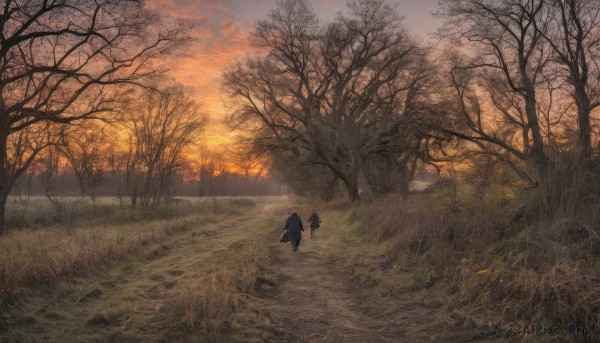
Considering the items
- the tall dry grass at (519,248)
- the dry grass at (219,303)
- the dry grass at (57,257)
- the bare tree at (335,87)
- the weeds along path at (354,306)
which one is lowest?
the weeds along path at (354,306)

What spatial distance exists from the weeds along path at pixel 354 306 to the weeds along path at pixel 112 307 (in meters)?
1.80

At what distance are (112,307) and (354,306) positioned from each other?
4233 millimetres

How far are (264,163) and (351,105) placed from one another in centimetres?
793

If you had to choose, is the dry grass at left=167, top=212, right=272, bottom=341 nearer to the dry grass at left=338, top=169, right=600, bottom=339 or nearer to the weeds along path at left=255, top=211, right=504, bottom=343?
the weeds along path at left=255, top=211, right=504, bottom=343

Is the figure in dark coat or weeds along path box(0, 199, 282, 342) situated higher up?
the figure in dark coat

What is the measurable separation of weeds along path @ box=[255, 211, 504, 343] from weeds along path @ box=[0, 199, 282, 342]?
1.80 meters

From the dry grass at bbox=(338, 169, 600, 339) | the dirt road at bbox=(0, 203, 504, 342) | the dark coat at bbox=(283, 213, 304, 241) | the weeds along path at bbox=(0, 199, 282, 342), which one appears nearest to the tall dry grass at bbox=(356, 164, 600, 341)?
the dry grass at bbox=(338, 169, 600, 339)

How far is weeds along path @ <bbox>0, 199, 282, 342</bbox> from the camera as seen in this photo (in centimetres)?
537

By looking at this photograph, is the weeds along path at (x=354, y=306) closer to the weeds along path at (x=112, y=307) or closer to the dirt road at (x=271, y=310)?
the dirt road at (x=271, y=310)

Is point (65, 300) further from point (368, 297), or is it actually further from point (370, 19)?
point (370, 19)

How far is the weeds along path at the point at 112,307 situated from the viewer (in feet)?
17.6

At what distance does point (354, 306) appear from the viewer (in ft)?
22.3

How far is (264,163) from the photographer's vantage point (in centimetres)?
2905

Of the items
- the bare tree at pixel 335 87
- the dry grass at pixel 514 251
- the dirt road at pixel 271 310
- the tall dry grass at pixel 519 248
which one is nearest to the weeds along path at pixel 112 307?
the dirt road at pixel 271 310
